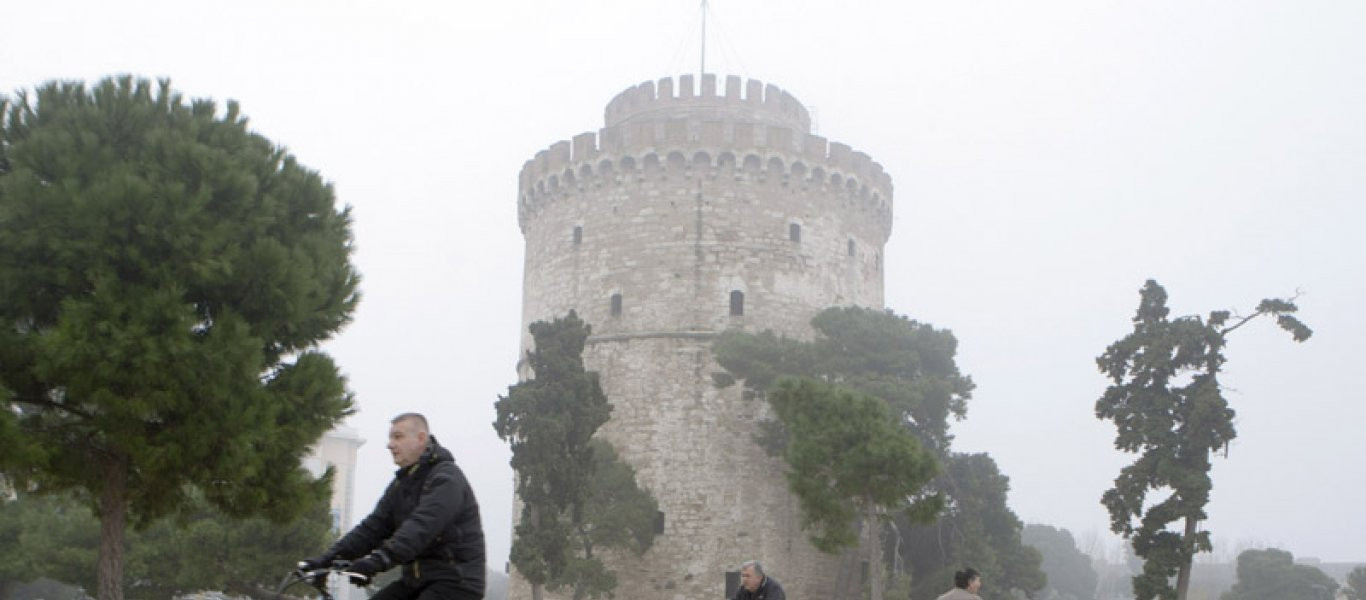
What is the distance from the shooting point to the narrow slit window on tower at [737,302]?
1220 inches

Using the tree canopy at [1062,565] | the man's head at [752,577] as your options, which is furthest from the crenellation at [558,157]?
the tree canopy at [1062,565]

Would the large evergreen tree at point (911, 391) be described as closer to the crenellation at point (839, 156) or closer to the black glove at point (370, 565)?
the crenellation at point (839, 156)

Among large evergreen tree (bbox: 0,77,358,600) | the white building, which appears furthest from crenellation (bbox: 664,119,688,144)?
the white building

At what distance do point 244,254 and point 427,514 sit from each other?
7.41 meters

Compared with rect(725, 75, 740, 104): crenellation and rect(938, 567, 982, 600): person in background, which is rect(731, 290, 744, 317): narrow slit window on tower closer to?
rect(725, 75, 740, 104): crenellation

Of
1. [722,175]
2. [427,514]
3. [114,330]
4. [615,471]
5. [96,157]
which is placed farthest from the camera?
[722,175]

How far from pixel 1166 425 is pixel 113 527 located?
60.5 feet

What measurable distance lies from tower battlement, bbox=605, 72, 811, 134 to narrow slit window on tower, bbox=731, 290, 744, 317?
5037mm

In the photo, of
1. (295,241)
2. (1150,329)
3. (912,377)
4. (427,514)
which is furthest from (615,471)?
(427,514)

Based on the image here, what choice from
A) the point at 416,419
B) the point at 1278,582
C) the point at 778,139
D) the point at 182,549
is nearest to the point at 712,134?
the point at 778,139

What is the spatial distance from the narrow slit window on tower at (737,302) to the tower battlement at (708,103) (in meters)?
5.04

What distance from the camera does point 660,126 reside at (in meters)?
31.8

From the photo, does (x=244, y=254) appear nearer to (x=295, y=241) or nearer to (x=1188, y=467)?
(x=295, y=241)

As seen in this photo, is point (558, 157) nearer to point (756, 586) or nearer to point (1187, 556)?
point (1187, 556)
